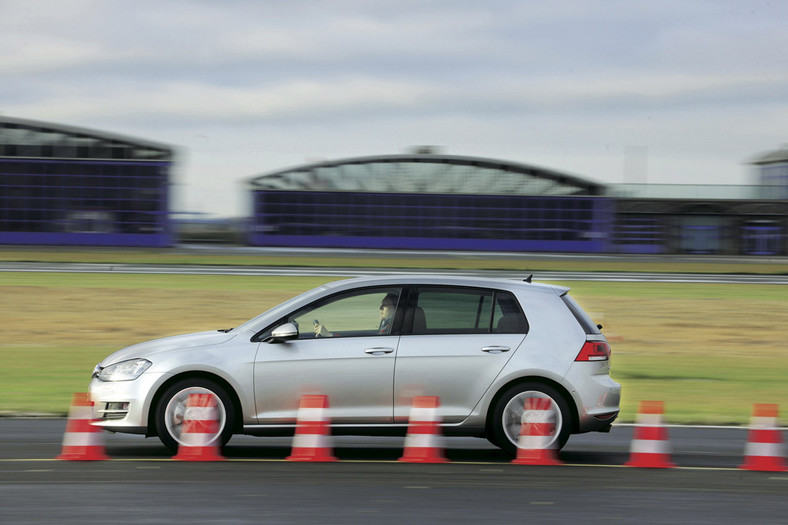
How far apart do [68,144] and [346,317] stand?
53.6m

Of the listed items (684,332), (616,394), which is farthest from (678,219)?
(616,394)

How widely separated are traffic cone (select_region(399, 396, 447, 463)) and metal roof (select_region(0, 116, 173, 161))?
52831 mm

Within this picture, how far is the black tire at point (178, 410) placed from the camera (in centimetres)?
816

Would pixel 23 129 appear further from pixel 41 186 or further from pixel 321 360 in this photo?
pixel 321 360

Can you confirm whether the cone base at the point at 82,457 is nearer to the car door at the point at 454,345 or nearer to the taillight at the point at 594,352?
the car door at the point at 454,345

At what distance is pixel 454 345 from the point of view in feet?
27.3

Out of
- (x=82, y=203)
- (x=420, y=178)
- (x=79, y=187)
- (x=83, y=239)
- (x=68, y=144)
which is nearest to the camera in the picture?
(x=83, y=239)

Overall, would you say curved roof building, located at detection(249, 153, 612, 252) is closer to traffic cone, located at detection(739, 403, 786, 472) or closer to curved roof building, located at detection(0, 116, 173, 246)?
curved roof building, located at detection(0, 116, 173, 246)

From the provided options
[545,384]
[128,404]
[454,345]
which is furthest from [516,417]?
[128,404]

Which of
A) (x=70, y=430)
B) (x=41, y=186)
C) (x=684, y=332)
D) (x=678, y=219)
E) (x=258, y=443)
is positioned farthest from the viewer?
(x=678, y=219)

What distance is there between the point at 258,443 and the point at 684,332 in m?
14.3

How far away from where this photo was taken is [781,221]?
67.3 m

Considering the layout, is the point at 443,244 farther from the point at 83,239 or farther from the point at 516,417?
the point at 516,417

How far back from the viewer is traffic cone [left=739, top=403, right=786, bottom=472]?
26.3ft
